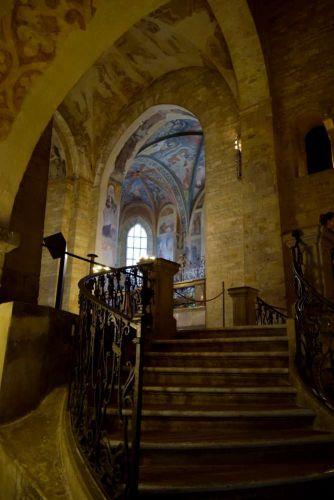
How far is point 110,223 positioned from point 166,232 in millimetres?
8713

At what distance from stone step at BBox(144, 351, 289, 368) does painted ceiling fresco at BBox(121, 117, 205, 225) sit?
1305 cm

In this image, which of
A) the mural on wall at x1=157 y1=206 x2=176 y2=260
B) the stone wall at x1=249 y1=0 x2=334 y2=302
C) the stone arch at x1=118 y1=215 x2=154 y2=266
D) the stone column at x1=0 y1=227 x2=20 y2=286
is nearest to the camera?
the stone column at x1=0 y1=227 x2=20 y2=286

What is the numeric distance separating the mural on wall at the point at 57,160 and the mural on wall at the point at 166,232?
875 centimetres

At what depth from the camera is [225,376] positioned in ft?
11.7

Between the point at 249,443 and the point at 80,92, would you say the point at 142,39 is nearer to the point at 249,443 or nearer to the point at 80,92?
the point at 80,92

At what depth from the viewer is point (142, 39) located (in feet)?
38.0

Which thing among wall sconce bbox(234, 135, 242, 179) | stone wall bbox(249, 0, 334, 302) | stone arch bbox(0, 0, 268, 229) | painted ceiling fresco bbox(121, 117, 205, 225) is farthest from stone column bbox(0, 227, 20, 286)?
painted ceiling fresco bbox(121, 117, 205, 225)

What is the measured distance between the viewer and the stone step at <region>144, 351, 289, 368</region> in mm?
3750

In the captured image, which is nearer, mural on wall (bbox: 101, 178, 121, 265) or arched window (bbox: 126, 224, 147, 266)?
mural on wall (bbox: 101, 178, 121, 265)

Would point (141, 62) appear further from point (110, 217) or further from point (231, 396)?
point (231, 396)

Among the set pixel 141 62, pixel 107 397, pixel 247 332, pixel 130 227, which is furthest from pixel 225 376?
pixel 130 227

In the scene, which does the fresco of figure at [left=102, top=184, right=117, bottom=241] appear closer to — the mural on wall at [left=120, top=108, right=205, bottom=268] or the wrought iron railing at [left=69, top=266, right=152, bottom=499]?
the mural on wall at [left=120, top=108, right=205, bottom=268]

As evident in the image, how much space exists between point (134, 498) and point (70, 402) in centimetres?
130

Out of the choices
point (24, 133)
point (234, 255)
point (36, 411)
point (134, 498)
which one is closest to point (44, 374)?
point (36, 411)
